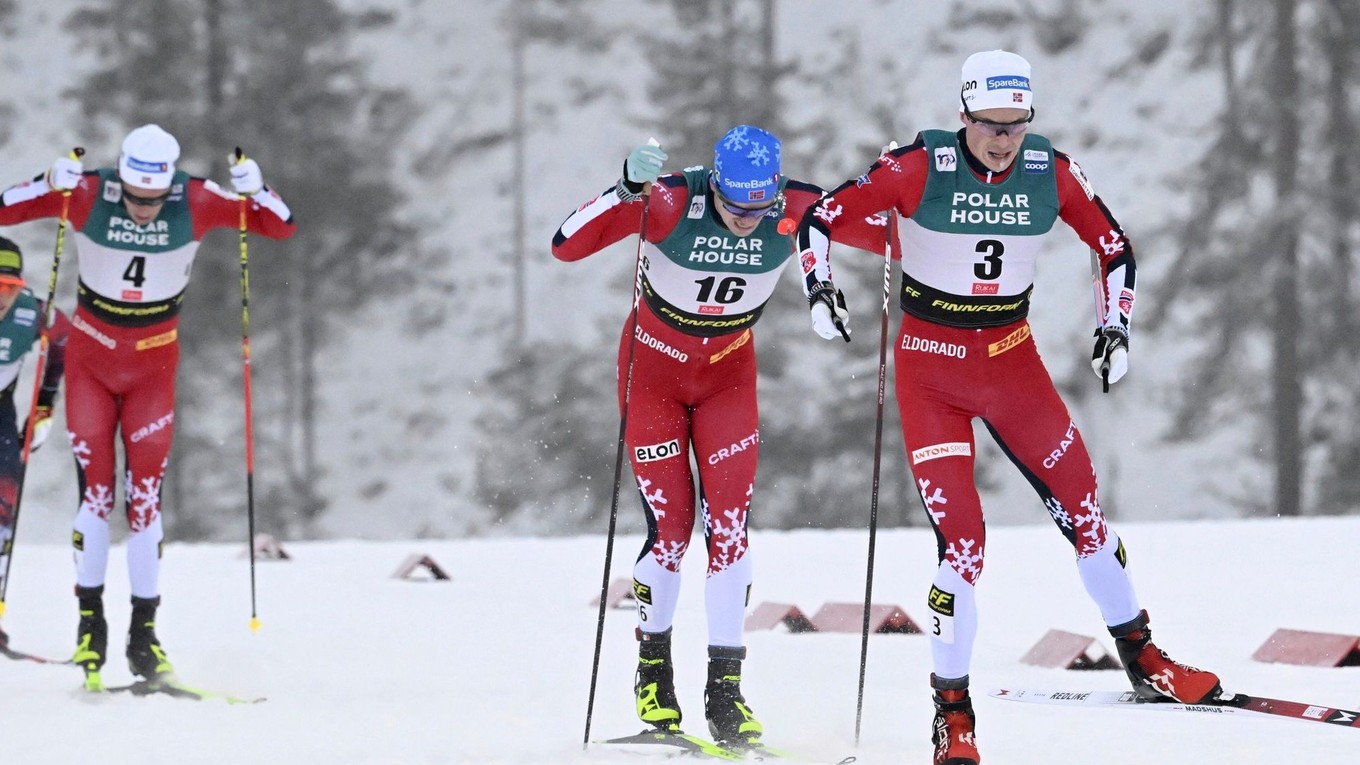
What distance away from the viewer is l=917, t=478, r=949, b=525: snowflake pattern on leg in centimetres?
526

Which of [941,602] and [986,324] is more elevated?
[986,324]

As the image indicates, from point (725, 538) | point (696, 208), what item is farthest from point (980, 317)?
point (725, 538)

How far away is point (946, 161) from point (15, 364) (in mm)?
6777

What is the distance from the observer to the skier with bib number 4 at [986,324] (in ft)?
17.4

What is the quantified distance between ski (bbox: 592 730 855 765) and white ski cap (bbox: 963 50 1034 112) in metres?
2.49

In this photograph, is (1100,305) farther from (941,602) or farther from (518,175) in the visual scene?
(518,175)

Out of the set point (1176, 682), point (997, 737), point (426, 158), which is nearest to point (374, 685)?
point (997, 737)

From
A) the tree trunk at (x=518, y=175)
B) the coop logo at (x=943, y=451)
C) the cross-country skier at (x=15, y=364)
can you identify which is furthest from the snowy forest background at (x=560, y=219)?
the coop logo at (x=943, y=451)

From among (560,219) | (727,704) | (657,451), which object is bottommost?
(727,704)

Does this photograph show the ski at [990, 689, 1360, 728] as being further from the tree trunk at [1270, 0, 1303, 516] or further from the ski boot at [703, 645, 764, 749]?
the tree trunk at [1270, 0, 1303, 516]

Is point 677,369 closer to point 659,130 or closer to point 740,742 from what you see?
point 740,742

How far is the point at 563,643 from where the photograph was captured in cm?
918

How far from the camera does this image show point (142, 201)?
7594 millimetres

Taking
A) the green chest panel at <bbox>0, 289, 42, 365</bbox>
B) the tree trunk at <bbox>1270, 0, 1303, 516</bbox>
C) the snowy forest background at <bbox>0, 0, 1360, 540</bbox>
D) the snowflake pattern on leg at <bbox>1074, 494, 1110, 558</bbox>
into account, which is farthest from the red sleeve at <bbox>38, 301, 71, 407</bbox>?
the snowy forest background at <bbox>0, 0, 1360, 540</bbox>
